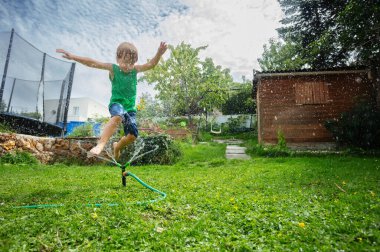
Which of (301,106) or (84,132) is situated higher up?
(301,106)

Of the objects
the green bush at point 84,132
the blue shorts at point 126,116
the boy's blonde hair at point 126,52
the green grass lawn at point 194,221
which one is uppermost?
the boy's blonde hair at point 126,52

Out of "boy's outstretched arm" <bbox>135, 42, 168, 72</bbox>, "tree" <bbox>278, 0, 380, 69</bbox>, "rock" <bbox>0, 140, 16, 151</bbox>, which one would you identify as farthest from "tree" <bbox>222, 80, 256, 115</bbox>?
"boy's outstretched arm" <bbox>135, 42, 168, 72</bbox>

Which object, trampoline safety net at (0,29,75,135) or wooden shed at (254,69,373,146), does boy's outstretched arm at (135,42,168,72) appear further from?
wooden shed at (254,69,373,146)

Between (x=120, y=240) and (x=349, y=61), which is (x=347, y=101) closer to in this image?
(x=349, y=61)

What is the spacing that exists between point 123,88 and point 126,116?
1.42 feet

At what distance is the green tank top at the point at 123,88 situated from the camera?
3721mm

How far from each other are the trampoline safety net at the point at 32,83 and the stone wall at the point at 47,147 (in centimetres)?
61

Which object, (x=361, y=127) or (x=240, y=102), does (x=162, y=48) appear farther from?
(x=240, y=102)

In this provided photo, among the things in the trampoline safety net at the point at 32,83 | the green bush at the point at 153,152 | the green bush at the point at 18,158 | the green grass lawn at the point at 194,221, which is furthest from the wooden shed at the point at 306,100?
the green bush at the point at 18,158

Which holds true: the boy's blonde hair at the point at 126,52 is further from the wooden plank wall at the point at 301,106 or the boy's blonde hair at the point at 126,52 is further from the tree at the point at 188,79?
the tree at the point at 188,79

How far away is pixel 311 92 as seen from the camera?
12.8 m

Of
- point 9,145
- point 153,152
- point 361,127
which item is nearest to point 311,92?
point 361,127

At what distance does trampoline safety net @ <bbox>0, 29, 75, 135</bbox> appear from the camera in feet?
25.6

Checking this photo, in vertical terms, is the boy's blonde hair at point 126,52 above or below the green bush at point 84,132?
above
